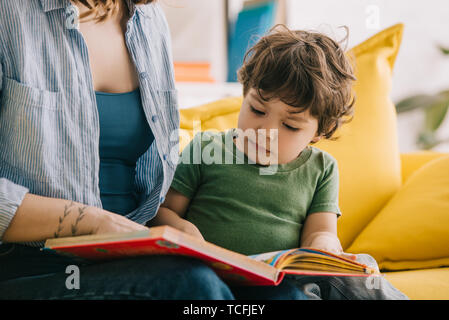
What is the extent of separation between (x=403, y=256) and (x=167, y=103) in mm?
680

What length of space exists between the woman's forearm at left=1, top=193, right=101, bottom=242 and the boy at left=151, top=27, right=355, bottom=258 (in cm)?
24

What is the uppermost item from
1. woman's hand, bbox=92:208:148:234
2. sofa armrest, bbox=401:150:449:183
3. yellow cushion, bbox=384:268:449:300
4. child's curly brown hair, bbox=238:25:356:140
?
child's curly brown hair, bbox=238:25:356:140

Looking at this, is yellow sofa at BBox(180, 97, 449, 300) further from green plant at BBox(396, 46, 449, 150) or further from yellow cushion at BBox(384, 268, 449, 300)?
green plant at BBox(396, 46, 449, 150)

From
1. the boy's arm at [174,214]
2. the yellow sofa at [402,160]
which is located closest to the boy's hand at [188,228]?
the boy's arm at [174,214]

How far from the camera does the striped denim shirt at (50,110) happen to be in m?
0.75

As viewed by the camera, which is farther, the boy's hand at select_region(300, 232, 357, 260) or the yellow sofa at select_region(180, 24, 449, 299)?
the yellow sofa at select_region(180, 24, 449, 299)

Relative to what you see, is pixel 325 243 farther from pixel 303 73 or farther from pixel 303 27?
pixel 303 27

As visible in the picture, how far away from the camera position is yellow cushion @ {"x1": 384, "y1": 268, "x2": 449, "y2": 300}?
947 mm

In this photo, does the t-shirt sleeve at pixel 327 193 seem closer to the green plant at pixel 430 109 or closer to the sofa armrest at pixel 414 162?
the sofa armrest at pixel 414 162

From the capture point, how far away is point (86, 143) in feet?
2.68

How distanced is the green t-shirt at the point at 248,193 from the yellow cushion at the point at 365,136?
0.58 ft

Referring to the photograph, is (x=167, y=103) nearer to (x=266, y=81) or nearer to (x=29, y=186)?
(x=266, y=81)

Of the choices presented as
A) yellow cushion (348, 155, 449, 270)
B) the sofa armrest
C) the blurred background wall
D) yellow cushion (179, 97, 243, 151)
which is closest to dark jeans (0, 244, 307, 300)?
yellow cushion (348, 155, 449, 270)

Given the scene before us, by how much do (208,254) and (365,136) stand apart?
84cm
